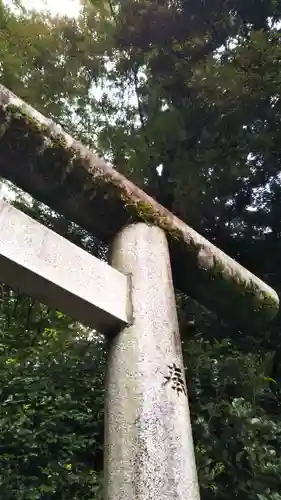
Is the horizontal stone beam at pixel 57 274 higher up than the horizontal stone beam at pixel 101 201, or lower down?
lower down

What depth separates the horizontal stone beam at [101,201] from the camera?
2.01m

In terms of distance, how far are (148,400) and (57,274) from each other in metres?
0.56

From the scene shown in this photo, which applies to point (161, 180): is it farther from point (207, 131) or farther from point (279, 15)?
point (279, 15)

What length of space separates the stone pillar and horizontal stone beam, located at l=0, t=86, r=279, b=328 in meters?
0.21

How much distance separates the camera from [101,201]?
2.18 m

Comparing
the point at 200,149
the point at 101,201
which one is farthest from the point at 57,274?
the point at 200,149

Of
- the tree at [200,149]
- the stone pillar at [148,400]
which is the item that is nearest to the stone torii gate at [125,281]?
the stone pillar at [148,400]

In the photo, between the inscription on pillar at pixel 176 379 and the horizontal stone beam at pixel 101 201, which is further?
the horizontal stone beam at pixel 101 201

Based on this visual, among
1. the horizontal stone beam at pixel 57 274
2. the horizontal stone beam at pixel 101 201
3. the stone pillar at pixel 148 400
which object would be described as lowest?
the stone pillar at pixel 148 400

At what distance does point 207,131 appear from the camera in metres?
4.18

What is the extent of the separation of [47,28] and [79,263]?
4301 millimetres

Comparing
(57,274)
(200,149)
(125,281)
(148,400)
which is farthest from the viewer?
(200,149)

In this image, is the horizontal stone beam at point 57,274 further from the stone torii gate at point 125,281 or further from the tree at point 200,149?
the tree at point 200,149

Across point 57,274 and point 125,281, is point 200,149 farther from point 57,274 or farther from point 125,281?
point 57,274
